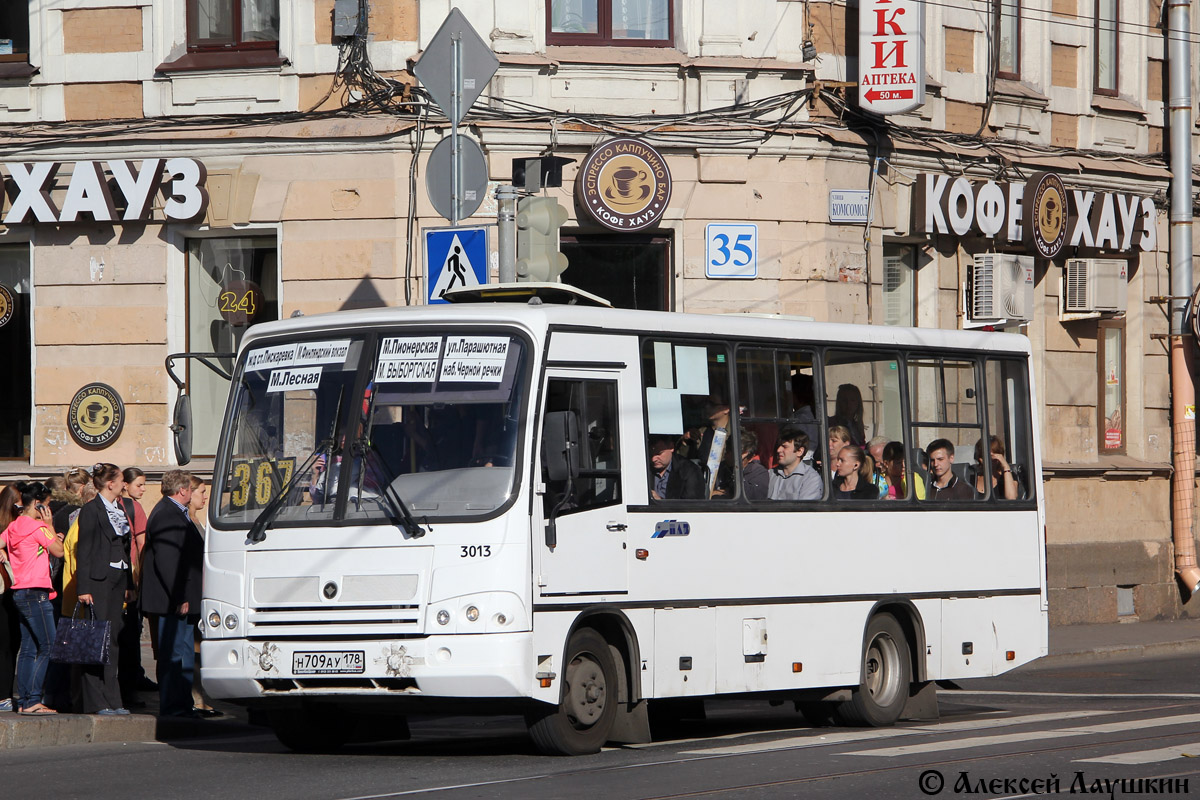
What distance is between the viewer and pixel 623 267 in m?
19.3

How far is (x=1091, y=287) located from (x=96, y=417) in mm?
12173

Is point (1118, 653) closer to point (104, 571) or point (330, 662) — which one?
point (104, 571)

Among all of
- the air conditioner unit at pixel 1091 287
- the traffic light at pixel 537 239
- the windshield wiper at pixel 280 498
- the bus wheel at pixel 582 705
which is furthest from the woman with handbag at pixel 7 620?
the air conditioner unit at pixel 1091 287

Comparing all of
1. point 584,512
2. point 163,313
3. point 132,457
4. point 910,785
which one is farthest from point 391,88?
point 910,785

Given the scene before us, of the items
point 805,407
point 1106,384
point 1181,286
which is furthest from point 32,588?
point 1181,286

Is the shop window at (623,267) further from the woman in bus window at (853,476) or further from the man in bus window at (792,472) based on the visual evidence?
the man in bus window at (792,472)

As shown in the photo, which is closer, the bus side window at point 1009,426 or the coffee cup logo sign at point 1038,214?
the bus side window at point 1009,426

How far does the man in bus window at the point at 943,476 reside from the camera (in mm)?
13297

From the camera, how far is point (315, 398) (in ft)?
35.3

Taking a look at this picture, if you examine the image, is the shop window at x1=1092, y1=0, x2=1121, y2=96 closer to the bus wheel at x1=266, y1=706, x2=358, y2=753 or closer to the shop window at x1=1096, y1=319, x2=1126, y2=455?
the shop window at x1=1096, y1=319, x2=1126, y2=455

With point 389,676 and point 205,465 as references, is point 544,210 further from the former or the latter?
point 205,465

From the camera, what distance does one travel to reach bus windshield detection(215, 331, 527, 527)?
10273mm

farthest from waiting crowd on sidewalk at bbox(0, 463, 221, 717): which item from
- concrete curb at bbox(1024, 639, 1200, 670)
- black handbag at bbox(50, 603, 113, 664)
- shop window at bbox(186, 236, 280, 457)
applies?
concrete curb at bbox(1024, 639, 1200, 670)

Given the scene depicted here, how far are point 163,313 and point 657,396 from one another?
9.17 m
